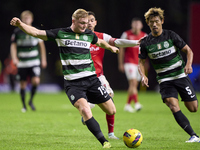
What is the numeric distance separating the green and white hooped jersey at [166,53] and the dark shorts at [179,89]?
79 mm

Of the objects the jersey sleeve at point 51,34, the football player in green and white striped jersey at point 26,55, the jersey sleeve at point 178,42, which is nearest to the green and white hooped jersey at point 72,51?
the jersey sleeve at point 51,34

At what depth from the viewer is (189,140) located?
612cm

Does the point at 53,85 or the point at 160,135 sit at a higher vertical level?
the point at 160,135

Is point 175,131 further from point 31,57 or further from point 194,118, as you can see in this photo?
point 31,57

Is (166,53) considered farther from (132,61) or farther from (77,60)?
(132,61)

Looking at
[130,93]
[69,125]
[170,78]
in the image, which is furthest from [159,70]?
[130,93]

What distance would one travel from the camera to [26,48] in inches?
432

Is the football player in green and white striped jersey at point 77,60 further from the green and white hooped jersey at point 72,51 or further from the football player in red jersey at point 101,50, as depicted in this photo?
the football player in red jersey at point 101,50

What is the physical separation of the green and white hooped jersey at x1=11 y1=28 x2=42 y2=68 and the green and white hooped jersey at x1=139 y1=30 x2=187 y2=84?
499 centimetres

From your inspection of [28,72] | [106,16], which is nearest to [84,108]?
[28,72]

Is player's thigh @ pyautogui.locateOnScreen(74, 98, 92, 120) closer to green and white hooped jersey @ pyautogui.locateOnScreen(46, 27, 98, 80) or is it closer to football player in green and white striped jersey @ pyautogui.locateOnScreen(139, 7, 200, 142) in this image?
green and white hooped jersey @ pyautogui.locateOnScreen(46, 27, 98, 80)

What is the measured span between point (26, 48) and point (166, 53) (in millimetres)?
5473

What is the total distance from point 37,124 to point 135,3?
12707mm

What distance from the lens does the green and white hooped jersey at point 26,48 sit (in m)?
10.9
